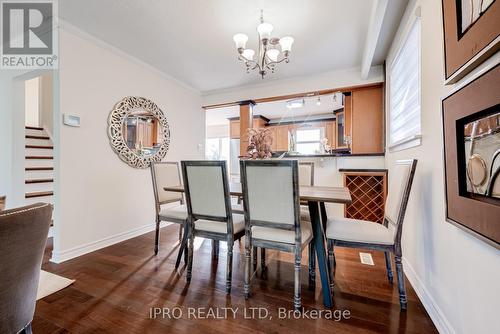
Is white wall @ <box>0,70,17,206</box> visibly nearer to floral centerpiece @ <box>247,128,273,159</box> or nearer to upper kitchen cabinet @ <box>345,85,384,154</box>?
floral centerpiece @ <box>247,128,273,159</box>

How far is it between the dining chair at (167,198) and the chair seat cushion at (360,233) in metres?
1.31

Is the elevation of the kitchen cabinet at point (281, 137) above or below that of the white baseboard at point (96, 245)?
above

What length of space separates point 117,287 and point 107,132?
180cm

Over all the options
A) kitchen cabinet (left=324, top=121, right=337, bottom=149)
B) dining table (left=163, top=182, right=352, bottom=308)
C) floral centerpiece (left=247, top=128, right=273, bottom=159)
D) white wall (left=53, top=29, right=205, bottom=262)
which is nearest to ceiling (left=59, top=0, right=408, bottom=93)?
white wall (left=53, top=29, right=205, bottom=262)

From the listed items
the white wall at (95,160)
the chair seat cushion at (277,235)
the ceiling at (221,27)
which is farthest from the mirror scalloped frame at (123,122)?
the chair seat cushion at (277,235)

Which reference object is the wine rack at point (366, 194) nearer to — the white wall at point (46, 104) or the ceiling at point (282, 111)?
the ceiling at point (282, 111)

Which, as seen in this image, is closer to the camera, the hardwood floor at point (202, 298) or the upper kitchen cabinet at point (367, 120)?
the hardwood floor at point (202, 298)

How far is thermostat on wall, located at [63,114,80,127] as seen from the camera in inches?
89.2

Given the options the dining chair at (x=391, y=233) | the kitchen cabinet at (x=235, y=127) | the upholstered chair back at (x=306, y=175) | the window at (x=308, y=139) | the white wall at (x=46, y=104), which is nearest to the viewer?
the dining chair at (x=391, y=233)

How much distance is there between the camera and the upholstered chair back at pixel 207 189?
65.8 inches

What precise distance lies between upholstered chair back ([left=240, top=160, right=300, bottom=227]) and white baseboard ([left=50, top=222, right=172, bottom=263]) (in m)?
2.05

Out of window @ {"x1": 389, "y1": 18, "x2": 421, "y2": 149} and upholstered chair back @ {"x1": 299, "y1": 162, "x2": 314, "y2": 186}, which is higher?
window @ {"x1": 389, "y1": 18, "x2": 421, "y2": 149}

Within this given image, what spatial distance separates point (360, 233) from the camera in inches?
60.9

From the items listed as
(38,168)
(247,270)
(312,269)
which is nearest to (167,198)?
(247,270)
